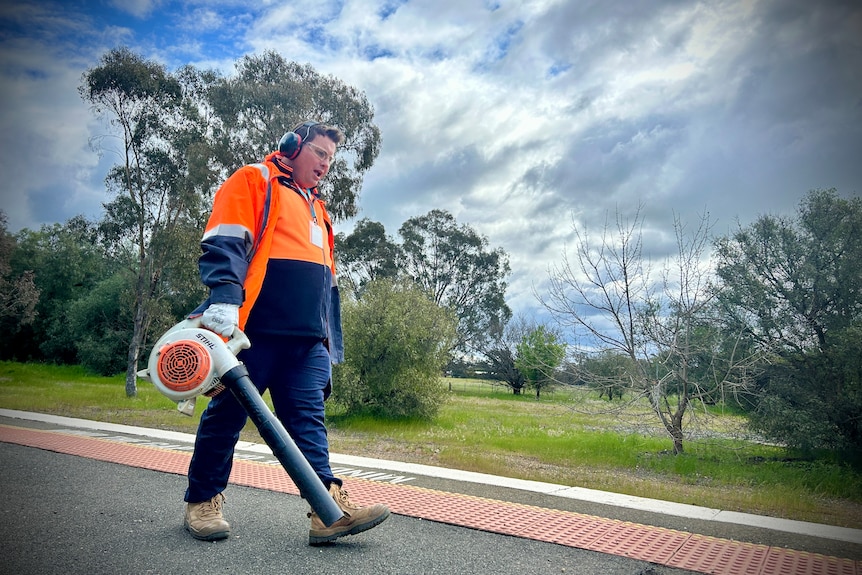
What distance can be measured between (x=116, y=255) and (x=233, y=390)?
96.6 ft

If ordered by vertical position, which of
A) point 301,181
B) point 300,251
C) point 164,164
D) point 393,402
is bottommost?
point 393,402

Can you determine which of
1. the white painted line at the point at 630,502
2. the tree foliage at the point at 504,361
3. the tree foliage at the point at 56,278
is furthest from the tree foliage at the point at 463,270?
the white painted line at the point at 630,502

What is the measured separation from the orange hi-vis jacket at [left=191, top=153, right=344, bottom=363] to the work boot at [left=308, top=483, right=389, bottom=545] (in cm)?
89

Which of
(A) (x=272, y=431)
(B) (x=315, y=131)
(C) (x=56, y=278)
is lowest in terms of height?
(A) (x=272, y=431)

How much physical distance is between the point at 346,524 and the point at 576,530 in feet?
4.38

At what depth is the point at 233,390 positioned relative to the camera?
2674 mm

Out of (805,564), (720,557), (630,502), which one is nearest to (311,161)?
(720,557)

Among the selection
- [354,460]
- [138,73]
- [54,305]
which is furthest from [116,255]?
[354,460]

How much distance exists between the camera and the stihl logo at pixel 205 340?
2662 millimetres

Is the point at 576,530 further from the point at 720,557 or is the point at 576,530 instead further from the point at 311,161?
the point at 311,161

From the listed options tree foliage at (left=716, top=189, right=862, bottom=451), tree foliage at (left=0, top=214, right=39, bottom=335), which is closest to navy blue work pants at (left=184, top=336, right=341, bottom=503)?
tree foliage at (left=716, top=189, right=862, bottom=451)

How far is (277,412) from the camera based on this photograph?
321cm

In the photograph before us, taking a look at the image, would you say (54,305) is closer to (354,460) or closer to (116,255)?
(116,255)

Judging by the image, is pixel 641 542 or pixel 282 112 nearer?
pixel 641 542
